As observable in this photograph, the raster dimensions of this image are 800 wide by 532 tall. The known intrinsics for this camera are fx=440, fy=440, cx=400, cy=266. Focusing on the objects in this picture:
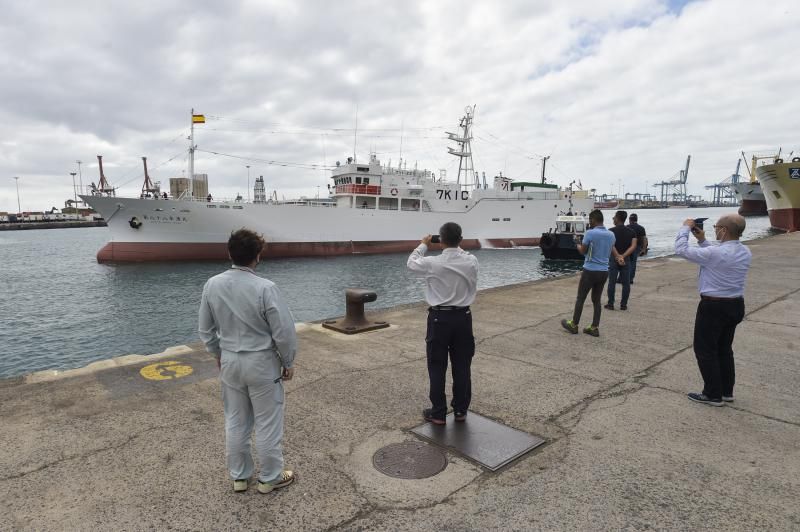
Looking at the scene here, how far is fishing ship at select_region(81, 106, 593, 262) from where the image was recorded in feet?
105

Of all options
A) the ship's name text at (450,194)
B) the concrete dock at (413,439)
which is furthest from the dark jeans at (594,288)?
the ship's name text at (450,194)

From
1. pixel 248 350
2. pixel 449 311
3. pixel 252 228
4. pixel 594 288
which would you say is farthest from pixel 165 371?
pixel 252 228

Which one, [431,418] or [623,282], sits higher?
[623,282]

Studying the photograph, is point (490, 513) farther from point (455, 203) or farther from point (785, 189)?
point (785, 189)

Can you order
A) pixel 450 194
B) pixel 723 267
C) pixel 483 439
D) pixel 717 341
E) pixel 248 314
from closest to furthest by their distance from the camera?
pixel 248 314
pixel 483 439
pixel 723 267
pixel 717 341
pixel 450 194

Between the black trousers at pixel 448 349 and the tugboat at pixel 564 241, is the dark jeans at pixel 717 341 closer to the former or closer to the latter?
the black trousers at pixel 448 349

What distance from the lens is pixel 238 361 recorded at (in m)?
2.62

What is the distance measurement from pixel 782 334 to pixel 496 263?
A: 25.9 metres

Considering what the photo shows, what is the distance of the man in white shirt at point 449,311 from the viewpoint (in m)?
3.47

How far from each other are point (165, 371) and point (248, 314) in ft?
10.1

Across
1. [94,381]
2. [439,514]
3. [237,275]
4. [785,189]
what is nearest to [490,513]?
[439,514]

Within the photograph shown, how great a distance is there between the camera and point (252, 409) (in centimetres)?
277

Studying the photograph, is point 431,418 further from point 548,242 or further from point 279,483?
point 548,242

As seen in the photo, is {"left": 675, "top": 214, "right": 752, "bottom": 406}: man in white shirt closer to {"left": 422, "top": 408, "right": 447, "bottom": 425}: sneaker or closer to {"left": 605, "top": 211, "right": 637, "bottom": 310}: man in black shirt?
{"left": 422, "top": 408, "right": 447, "bottom": 425}: sneaker
